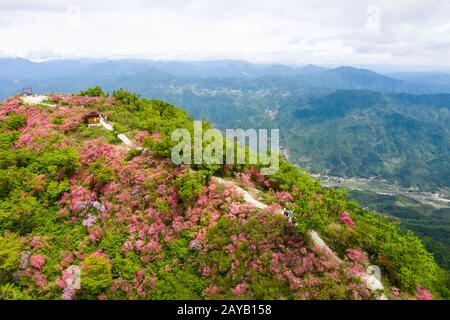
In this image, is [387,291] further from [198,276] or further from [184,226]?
[184,226]

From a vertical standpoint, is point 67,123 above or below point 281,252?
above

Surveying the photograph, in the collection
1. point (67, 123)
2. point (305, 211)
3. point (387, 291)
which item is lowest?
point (387, 291)

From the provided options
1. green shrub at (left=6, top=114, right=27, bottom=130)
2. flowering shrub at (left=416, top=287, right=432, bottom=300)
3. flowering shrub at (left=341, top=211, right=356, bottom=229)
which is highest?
green shrub at (left=6, top=114, right=27, bottom=130)

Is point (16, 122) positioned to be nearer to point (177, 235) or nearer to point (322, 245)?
point (177, 235)

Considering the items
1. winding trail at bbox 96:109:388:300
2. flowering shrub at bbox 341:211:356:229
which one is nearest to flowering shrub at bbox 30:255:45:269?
winding trail at bbox 96:109:388:300

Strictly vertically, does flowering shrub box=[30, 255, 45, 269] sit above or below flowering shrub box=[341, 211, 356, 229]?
below

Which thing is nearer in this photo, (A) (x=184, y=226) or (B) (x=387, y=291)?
(B) (x=387, y=291)

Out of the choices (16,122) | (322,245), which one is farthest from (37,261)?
(16,122)

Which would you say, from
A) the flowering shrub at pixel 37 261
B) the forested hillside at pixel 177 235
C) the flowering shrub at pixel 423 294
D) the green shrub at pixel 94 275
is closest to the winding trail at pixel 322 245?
the forested hillside at pixel 177 235

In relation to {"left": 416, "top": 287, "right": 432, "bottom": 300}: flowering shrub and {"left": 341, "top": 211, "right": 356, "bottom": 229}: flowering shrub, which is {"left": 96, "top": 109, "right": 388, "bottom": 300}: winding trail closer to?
{"left": 416, "top": 287, "right": 432, "bottom": 300}: flowering shrub

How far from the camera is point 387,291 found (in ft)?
74.5

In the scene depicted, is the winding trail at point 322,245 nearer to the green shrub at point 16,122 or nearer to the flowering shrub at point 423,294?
the flowering shrub at point 423,294
